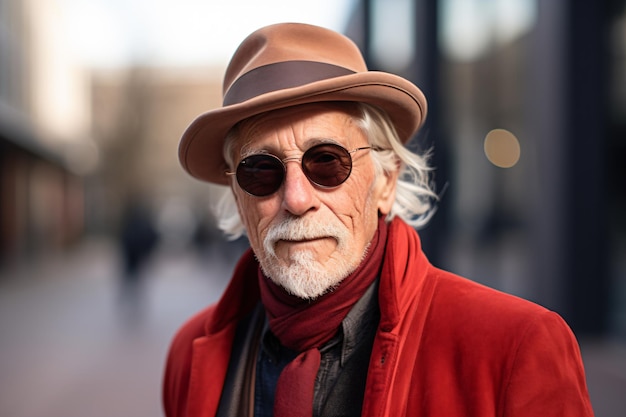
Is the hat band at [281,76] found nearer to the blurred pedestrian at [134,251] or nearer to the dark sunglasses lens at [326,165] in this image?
the dark sunglasses lens at [326,165]

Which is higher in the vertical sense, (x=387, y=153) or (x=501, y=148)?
(x=501, y=148)

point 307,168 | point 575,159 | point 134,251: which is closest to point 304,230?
point 307,168

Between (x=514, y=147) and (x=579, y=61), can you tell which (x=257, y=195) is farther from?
(x=514, y=147)

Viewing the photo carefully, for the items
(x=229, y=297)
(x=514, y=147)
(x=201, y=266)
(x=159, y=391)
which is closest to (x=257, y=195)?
(x=229, y=297)

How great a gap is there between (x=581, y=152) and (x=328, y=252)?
5.41 meters

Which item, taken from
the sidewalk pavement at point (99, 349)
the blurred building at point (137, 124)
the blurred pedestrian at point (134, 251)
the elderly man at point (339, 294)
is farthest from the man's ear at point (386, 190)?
the blurred building at point (137, 124)

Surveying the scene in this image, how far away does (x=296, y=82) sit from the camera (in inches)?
69.9

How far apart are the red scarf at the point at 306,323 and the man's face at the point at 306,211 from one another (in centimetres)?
4

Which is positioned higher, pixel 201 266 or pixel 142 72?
pixel 142 72

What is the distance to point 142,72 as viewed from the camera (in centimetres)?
1886

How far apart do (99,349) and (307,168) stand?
6.81 metres

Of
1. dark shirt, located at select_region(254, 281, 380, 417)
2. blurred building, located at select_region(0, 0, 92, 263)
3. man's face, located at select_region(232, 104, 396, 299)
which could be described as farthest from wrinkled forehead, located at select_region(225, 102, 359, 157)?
blurred building, located at select_region(0, 0, 92, 263)

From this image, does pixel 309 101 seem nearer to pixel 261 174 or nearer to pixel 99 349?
pixel 261 174

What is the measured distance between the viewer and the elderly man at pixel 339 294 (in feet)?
4.98
